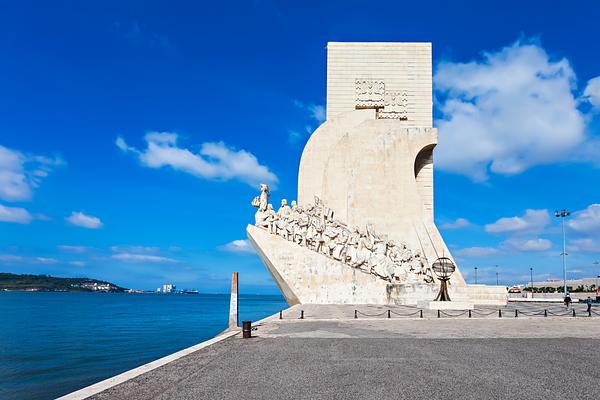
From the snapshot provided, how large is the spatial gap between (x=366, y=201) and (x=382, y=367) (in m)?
15.6

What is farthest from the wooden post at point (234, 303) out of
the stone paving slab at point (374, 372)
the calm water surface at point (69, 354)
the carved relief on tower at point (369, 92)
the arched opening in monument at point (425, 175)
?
the carved relief on tower at point (369, 92)

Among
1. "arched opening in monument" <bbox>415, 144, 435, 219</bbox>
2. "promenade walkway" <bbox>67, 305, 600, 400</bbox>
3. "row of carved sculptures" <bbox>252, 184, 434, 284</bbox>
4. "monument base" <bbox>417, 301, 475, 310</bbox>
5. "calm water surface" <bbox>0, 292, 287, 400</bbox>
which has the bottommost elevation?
"calm water surface" <bbox>0, 292, 287, 400</bbox>

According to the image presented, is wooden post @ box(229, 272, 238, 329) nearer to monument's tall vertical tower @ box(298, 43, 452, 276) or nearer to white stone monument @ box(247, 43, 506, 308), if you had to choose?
white stone monument @ box(247, 43, 506, 308)

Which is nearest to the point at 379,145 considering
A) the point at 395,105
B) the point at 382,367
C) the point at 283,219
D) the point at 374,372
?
the point at 395,105

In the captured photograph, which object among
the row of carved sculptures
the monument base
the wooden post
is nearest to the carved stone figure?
the row of carved sculptures

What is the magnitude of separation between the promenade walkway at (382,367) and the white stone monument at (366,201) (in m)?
7.15

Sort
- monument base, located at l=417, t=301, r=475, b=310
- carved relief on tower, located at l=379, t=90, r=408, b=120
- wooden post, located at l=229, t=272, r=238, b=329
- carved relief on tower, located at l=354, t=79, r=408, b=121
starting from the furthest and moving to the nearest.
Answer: carved relief on tower, located at l=354, t=79, r=408, b=121
carved relief on tower, located at l=379, t=90, r=408, b=120
monument base, located at l=417, t=301, r=475, b=310
wooden post, located at l=229, t=272, r=238, b=329

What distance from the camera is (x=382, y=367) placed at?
507 centimetres

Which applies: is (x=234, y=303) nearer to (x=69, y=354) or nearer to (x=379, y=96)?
(x=69, y=354)

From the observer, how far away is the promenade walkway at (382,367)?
159 inches

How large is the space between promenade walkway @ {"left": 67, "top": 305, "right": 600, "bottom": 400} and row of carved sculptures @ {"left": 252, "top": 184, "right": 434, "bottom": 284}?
8.33m

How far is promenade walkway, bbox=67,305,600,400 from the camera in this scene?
4047 millimetres

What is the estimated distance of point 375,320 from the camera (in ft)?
34.7

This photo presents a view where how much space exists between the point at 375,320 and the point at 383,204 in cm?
1022
